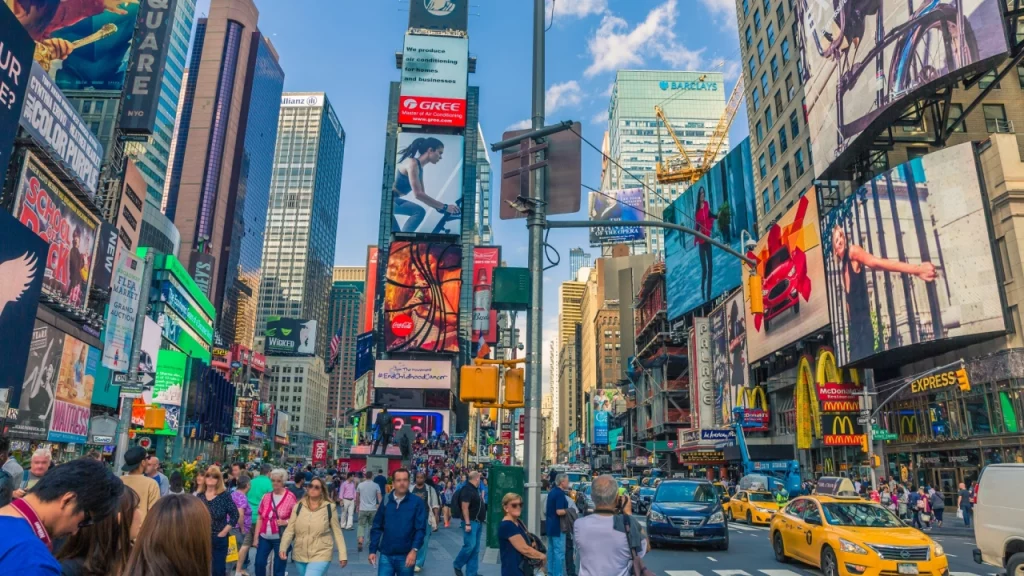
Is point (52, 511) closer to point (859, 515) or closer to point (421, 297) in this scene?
point (859, 515)

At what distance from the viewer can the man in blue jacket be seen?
8328mm

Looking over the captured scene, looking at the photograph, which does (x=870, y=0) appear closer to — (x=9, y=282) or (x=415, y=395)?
(x=9, y=282)

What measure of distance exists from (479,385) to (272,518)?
12.7 ft

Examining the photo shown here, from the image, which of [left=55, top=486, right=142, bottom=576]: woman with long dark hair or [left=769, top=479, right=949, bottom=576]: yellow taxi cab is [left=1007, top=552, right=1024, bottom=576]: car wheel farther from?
[left=55, top=486, right=142, bottom=576]: woman with long dark hair

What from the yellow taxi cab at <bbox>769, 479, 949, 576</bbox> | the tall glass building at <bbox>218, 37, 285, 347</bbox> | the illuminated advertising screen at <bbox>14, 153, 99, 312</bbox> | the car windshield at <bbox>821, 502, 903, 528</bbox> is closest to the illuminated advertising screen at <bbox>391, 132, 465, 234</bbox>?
the illuminated advertising screen at <bbox>14, 153, 99, 312</bbox>

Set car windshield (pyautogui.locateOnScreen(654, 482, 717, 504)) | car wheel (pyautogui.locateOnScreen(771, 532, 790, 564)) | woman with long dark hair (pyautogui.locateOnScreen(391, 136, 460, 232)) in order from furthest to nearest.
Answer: woman with long dark hair (pyautogui.locateOnScreen(391, 136, 460, 232))
car windshield (pyautogui.locateOnScreen(654, 482, 717, 504))
car wheel (pyautogui.locateOnScreen(771, 532, 790, 564))

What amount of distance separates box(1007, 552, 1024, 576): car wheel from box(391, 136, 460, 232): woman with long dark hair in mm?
88340

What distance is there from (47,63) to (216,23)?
132649 mm

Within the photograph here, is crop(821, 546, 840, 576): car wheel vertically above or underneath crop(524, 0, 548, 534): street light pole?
underneath

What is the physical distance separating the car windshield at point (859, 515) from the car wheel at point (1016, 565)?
228 centimetres

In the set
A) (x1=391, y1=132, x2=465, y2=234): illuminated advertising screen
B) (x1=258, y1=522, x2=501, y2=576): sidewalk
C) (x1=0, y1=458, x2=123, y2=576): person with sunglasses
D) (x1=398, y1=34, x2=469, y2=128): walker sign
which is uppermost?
(x1=398, y1=34, x2=469, y2=128): walker sign

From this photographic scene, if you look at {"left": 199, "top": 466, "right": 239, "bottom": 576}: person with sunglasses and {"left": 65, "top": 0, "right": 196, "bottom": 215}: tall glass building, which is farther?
{"left": 65, "top": 0, "right": 196, "bottom": 215}: tall glass building

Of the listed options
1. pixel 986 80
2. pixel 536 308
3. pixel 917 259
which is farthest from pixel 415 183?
pixel 536 308

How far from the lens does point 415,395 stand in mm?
101250
